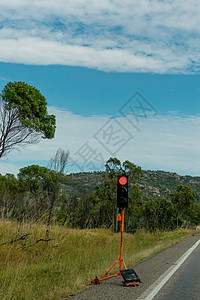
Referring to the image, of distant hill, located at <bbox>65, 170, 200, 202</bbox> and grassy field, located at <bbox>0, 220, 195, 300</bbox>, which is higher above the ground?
distant hill, located at <bbox>65, 170, 200, 202</bbox>

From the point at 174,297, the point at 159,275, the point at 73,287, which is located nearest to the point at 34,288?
the point at 73,287

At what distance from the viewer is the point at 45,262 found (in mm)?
10883

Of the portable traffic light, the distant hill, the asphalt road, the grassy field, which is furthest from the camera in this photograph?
the distant hill

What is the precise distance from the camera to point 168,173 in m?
147

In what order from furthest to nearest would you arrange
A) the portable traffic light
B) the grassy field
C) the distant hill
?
the distant hill → the portable traffic light → the grassy field

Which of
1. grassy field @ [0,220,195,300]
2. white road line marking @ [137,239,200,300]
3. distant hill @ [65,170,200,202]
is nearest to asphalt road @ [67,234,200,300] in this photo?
white road line marking @ [137,239,200,300]

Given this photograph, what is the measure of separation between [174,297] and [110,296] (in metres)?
1.32

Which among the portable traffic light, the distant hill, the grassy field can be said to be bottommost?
the grassy field

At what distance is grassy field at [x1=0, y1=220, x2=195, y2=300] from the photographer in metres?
6.95

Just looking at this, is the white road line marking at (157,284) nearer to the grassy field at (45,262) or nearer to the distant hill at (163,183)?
the grassy field at (45,262)

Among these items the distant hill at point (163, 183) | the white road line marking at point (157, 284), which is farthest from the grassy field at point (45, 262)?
the distant hill at point (163, 183)

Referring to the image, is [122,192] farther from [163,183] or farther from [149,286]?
[163,183]

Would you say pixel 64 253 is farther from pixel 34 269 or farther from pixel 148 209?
pixel 148 209

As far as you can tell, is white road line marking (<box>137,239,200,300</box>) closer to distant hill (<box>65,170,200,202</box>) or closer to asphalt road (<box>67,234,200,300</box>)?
asphalt road (<box>67,234,200,300</box>)
